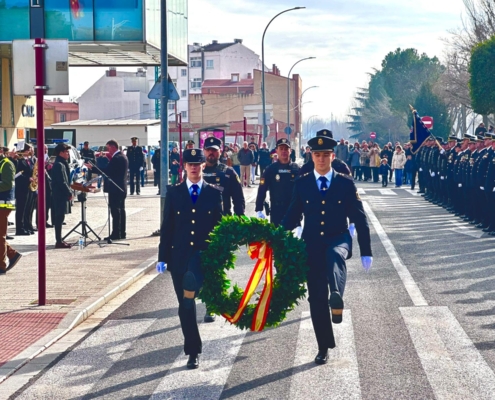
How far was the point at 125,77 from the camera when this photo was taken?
10944 cm

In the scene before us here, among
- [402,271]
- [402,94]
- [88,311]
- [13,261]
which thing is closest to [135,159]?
[13,261]

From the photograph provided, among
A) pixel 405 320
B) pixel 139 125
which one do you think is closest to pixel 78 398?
pixel 405 320

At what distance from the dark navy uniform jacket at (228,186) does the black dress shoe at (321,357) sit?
8.16 ft

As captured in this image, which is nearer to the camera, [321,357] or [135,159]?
[321,357]

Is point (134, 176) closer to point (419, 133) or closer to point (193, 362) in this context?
point (419, 133)

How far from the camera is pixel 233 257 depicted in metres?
7.98

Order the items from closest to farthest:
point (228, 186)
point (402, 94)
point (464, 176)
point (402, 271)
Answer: point (228, 186) < point (402, 271) < point (464, 176) < point (402, 94)

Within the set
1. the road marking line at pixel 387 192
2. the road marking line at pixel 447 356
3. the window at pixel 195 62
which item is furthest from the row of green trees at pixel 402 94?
the road marking line at pixel 447 356

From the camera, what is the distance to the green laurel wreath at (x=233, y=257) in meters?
7.81

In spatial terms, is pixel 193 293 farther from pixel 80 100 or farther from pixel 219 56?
pixel 219 56

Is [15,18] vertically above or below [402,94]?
below

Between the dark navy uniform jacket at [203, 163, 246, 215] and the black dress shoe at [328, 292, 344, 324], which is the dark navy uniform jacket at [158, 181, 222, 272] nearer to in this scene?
the black dress shoe at [328, 292, 344, 324]

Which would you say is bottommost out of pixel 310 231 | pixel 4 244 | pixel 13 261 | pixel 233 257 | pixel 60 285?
pixel 60 285

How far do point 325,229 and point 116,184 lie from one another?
10316 mm
